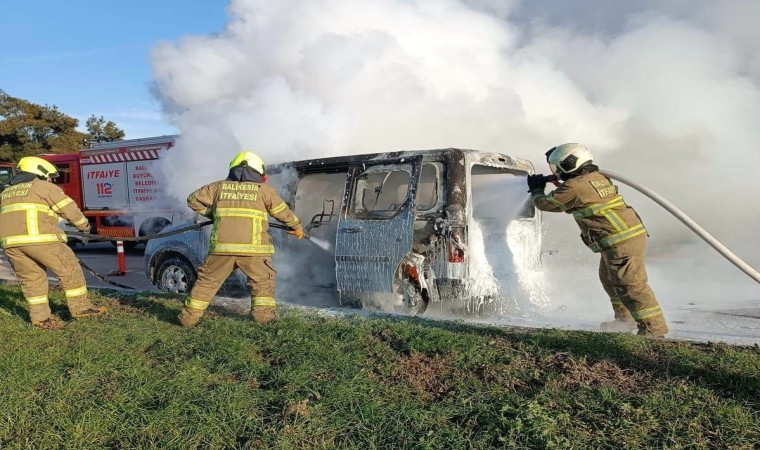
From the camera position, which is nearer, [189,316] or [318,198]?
[189,316]

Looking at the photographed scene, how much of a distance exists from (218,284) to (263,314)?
1.51 feet

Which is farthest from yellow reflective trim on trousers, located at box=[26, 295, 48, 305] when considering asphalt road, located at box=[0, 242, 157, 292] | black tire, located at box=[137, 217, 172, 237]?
black tire, located at box=[137, 217, 172, 237]

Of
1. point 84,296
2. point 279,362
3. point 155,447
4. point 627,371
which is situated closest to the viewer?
point 155,447

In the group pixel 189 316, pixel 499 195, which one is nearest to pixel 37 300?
pixel 189 316

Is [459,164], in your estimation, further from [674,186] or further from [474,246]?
[674,186]

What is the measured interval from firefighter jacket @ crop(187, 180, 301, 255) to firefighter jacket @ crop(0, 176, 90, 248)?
4.70ft

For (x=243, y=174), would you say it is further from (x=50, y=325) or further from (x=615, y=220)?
(x=615, y=220)

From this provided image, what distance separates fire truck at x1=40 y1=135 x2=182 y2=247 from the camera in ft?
45.4

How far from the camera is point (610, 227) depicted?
4.28 m

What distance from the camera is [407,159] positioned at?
201 inches

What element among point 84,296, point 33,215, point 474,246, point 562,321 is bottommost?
point 562,321

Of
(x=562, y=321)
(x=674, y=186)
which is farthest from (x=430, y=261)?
(x=674, y=186)

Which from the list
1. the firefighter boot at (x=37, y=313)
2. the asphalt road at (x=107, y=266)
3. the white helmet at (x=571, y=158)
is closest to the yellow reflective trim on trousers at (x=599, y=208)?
the white helmet at (x=571, y=158)

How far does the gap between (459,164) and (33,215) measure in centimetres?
376
